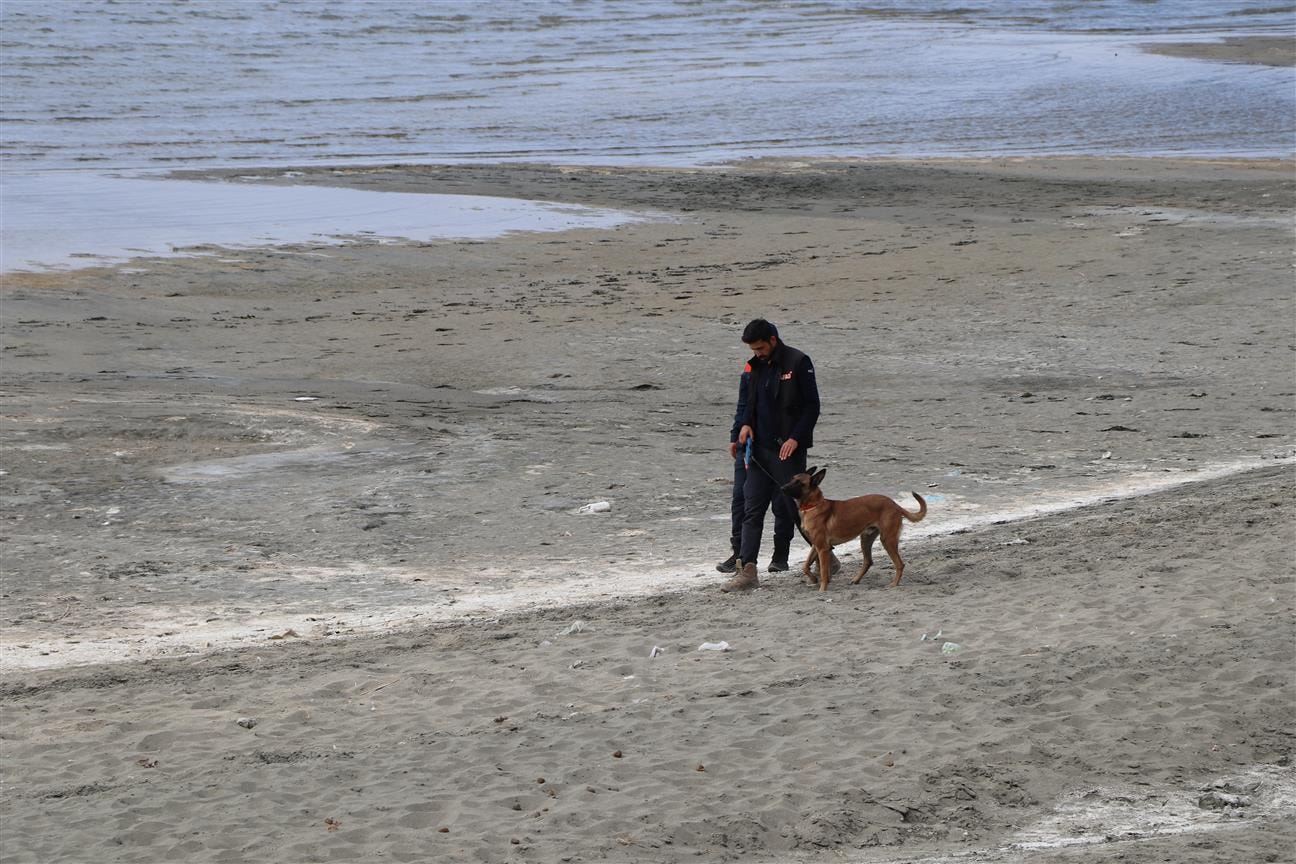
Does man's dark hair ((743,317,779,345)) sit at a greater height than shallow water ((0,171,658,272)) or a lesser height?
greater

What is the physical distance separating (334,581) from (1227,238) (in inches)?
682

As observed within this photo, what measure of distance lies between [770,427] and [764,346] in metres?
0.58

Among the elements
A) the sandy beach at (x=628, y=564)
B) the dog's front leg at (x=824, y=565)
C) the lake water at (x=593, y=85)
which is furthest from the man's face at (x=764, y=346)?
the lake water at (x=593, y=85)

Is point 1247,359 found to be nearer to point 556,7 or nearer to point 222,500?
point 222,500

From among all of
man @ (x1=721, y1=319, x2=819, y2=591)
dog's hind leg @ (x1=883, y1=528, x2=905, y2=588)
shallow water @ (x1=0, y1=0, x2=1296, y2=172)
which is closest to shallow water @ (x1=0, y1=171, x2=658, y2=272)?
shallow water @ (x1=0, y1=0, x2=1296, y2=172)

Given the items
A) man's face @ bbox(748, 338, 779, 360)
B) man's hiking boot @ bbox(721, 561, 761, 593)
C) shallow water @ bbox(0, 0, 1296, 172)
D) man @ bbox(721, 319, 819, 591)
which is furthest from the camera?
shallow water @ bbox(0, 0, 1296, 172)

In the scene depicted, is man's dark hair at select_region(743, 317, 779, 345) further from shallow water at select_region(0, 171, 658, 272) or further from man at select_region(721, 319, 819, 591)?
shallow water at select_region(0, 171, 658, 272)

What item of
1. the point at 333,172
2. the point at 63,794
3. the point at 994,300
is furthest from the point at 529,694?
the point at 333,172

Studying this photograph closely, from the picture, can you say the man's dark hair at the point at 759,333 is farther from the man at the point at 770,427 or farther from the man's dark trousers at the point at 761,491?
the man's dark trousers at the point at 761,491

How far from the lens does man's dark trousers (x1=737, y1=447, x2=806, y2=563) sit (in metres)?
10.6

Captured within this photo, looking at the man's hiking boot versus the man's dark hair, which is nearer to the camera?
the man's dark hair

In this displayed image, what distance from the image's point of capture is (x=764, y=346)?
10383mm

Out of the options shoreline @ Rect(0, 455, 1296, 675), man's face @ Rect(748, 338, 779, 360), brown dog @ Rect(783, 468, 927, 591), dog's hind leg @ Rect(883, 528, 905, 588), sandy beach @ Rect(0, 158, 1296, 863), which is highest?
man's face @ Rect(748, 338, 779, 360)

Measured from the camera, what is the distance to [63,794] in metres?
7.87
